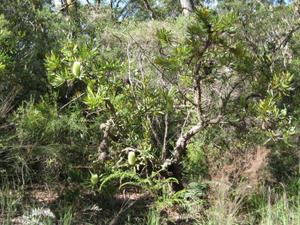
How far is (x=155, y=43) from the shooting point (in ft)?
25.9

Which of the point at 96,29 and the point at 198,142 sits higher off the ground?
the point at 96,29

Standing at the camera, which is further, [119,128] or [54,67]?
[119,128]

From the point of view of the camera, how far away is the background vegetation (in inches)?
223

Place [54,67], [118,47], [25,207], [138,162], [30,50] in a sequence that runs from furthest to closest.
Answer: [118,47]
[30,50]
[138,162]
[54,67]
[25,207]

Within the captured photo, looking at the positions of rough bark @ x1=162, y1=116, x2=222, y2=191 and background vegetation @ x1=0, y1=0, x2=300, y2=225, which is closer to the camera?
background vegetation @ x1=0, y1=0, x2=300, y2=225

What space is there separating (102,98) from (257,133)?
2.23m

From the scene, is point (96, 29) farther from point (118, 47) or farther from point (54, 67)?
point (54, 67)

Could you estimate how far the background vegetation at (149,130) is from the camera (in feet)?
18.5

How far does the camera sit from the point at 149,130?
6.35m

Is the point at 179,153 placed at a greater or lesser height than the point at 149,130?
lesser

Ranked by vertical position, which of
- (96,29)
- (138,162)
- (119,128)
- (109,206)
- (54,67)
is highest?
Result: (96,29)

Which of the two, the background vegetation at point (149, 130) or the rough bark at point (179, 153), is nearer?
the background vegetation at point (149, 130)

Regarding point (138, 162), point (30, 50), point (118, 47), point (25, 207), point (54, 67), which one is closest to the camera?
point (25, 207)

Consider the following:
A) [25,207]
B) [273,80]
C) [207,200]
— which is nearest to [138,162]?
[207,200]
